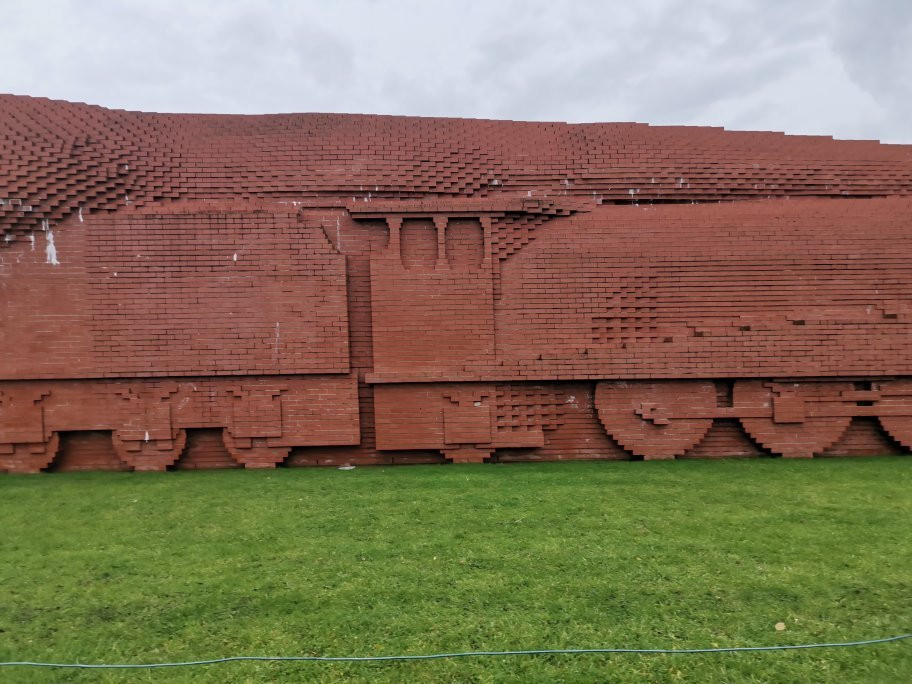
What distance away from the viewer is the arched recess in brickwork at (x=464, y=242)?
17.3ft

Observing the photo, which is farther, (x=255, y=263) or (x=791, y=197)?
(x=791, y=197)

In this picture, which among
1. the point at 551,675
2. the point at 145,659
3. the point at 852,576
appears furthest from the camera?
the point at 852,576

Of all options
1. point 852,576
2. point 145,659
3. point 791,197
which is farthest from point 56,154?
point 791,197

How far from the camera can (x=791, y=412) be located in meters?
5.22

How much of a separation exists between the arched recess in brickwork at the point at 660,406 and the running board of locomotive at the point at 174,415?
106 inches

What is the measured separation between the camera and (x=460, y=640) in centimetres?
223

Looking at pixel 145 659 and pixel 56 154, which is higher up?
pixel 56 154

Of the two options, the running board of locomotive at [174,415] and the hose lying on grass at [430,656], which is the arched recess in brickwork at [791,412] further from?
the running board of locomotive at [174,415]

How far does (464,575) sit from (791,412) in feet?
14.1

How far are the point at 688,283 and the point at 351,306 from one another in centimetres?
357

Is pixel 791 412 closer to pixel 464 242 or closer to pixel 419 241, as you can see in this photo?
pixel 464 242

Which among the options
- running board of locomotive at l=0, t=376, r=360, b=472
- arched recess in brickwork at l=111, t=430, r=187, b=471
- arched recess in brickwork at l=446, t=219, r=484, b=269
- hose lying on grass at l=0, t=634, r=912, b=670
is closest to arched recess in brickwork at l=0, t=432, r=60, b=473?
running board of locomotive at l=0, t=376, r=360, b=472

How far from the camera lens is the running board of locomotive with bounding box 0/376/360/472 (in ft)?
16.3

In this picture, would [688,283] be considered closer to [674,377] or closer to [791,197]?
[674,377]
